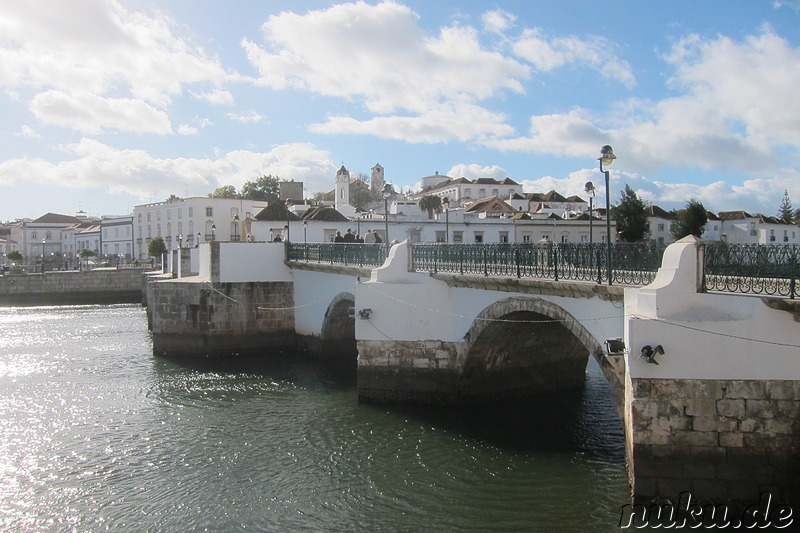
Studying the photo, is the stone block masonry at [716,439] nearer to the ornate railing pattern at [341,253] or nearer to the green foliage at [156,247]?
the ornate railing pattern at [341,253]

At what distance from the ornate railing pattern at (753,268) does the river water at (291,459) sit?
12.2ft

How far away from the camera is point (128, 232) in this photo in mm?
71750

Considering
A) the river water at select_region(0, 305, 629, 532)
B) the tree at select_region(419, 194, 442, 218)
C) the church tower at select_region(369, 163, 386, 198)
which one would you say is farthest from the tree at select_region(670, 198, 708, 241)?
the church tower at select_region(369, 163, 386, 198)

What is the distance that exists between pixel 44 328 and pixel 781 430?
109 feet

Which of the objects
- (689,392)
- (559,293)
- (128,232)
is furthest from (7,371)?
(128,232)

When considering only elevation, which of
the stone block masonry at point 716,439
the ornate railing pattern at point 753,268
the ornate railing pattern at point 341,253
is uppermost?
the ornate railing pattern at point 341,253

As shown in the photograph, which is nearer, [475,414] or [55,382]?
[475,414]

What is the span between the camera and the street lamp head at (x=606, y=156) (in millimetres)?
10836

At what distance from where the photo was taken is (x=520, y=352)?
1599cm

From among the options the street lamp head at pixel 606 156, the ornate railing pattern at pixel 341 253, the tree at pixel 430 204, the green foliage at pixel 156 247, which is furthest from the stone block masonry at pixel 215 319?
the green foliage at pixel 156 247

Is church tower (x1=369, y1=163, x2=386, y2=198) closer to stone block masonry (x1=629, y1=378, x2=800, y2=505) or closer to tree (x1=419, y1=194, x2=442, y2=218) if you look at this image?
tree (x1=419, y1=194, x2=442, y2=218)

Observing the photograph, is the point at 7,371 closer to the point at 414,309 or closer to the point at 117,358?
the point at 117,358

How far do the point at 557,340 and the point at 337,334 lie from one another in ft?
27.8

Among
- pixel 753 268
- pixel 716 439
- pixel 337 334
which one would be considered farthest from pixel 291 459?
pixel 337 334
